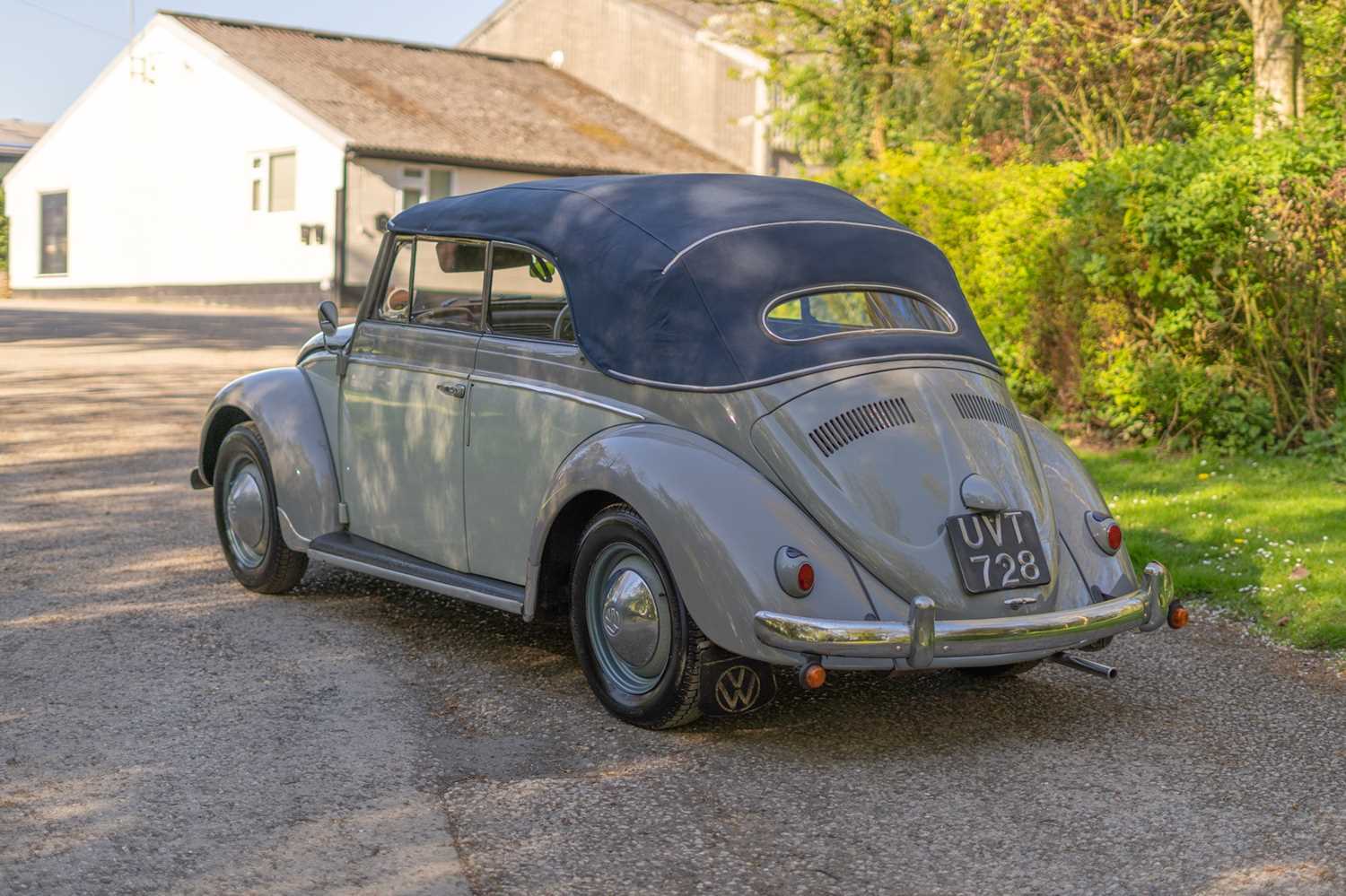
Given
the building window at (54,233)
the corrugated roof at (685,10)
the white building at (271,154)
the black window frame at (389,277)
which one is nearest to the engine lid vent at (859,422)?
the black window frame at (389,277)

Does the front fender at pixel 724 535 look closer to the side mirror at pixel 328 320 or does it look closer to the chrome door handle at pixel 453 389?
the chrome door handle at pixel 453 389

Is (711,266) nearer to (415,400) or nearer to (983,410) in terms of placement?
(983,410)

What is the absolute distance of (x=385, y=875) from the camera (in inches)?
151

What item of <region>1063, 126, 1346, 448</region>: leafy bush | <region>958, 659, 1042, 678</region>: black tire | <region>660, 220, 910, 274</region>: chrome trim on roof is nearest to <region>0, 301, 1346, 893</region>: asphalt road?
<region>958, 659, 1042, 678</region>: black tire

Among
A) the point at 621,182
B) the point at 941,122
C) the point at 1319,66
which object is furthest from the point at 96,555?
the point at 941,122

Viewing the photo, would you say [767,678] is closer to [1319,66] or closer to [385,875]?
Result: [385,875]

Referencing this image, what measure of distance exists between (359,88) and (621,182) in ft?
Answer: 86.5

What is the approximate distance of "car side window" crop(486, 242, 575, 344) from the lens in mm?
5750

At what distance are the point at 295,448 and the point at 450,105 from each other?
2611 cm

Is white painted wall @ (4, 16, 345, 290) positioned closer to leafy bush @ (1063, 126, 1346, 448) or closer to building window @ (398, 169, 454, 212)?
building window @ (398, 169, 454, 212)

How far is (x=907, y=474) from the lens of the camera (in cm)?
492

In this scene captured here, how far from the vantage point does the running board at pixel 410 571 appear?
5.66m

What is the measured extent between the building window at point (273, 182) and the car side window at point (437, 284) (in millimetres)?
23581

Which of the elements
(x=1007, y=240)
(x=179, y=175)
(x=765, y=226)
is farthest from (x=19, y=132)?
(x=765, y=226)
